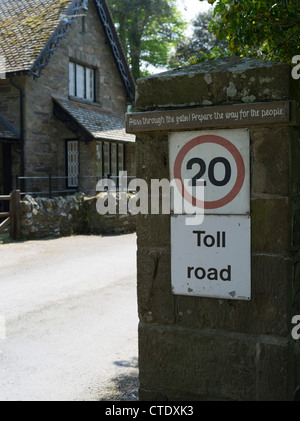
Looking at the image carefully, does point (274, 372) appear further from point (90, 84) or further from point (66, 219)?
point (90, 84)

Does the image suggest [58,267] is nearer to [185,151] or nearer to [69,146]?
[185,151]

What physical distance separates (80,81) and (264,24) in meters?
17.1

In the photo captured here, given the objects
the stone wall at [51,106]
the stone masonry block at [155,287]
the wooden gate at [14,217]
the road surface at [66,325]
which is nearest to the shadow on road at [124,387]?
the road surface at [66,325]

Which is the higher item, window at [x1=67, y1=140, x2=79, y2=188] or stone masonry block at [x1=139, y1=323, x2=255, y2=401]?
window at [x1=67, y1=140, x2=79, y2=188]

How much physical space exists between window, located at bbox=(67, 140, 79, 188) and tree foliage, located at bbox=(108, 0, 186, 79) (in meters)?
12.8

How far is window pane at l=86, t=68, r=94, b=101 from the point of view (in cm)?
2170

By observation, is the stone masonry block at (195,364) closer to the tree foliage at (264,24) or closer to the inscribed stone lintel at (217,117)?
the inscribed stone lintel at (217,117)

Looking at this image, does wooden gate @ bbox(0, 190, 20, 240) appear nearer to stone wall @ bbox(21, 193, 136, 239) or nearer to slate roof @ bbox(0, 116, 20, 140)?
stone wall @ bbox(21, 193, 136, 239)

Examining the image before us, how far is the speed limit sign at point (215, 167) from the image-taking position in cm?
284

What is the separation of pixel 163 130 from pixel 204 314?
1.09m

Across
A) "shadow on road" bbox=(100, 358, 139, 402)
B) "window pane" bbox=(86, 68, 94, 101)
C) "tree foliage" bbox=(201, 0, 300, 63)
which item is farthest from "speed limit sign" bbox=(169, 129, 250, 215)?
"window pane" bbox=(86, 68, 94, 101)

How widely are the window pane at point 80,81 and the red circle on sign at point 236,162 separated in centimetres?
1887

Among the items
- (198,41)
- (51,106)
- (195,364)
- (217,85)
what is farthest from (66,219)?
(198,41)

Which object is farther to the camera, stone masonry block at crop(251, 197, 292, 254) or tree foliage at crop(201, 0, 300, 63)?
tree foliage at crop(201, 0, 300, 63)
